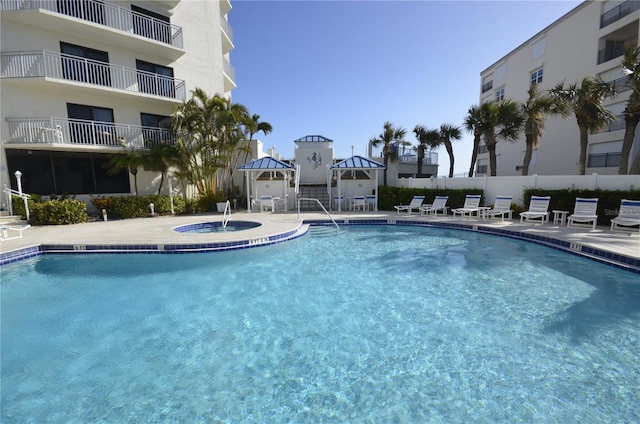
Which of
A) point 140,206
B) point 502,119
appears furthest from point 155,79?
point 502,119

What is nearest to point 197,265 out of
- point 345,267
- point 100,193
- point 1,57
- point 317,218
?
point 345,267

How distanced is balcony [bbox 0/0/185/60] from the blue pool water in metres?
11.1

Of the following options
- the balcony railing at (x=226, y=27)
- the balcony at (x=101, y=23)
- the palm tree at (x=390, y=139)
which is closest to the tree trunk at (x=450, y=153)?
the palm tree at (x=390, y=139)

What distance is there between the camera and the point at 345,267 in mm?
6816

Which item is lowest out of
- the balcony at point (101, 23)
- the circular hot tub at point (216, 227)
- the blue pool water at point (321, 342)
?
the blue pool water at point (321, 342)

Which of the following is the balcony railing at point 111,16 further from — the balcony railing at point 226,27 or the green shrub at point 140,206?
the green shrub at point 140,206

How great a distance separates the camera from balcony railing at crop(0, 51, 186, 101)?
11.5m

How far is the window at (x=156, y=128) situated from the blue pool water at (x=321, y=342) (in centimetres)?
968

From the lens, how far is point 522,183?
471 inches

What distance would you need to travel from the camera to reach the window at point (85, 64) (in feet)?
41.0

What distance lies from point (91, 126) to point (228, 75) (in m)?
9.95

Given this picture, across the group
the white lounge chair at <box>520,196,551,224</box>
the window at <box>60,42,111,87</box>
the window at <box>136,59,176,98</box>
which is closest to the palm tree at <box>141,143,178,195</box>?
the window at <box>136,59,176,98</box>

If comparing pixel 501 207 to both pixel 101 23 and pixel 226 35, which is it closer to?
pixel 101 23

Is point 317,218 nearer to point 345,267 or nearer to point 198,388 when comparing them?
point 345,267
